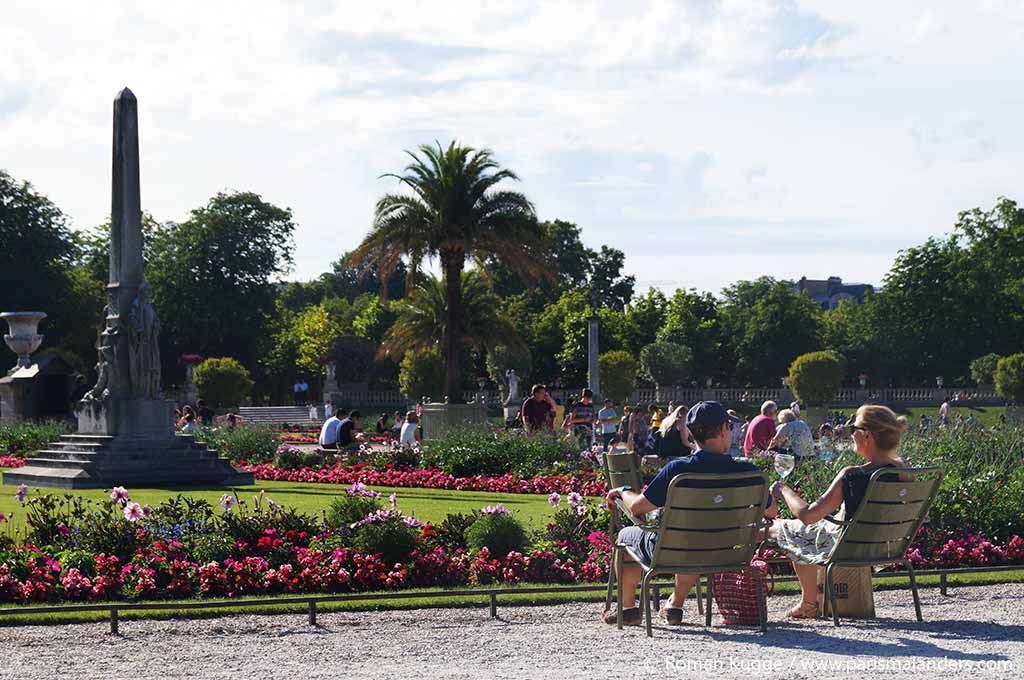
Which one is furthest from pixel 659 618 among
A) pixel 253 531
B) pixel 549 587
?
pixel 253 531

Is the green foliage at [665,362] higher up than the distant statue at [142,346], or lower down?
higher up

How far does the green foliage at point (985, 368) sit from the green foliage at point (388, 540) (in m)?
62.5

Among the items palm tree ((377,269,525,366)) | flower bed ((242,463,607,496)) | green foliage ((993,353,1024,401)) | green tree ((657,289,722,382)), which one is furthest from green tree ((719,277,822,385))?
flower bed ((242,463,607,496))

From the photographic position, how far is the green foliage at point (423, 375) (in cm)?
6159

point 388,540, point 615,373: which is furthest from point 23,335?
point 388,540

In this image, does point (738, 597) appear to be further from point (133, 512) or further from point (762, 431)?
point (762, 431)

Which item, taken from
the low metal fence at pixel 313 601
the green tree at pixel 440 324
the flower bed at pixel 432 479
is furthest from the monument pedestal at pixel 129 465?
the green tree at pixel 440 324

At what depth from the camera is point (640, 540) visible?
8117 mm

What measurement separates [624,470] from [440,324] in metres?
32.2

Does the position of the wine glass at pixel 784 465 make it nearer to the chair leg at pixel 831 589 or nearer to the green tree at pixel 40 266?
the chair leg at pixel 831 589

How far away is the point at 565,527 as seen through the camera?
11203mm

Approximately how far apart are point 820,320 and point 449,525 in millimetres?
76204

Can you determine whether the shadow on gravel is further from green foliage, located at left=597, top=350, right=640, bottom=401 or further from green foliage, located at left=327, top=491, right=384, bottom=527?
green foliage, located at left=597, top=350, right=640, bottom=401

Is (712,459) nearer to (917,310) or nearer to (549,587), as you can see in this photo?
(549,587)
